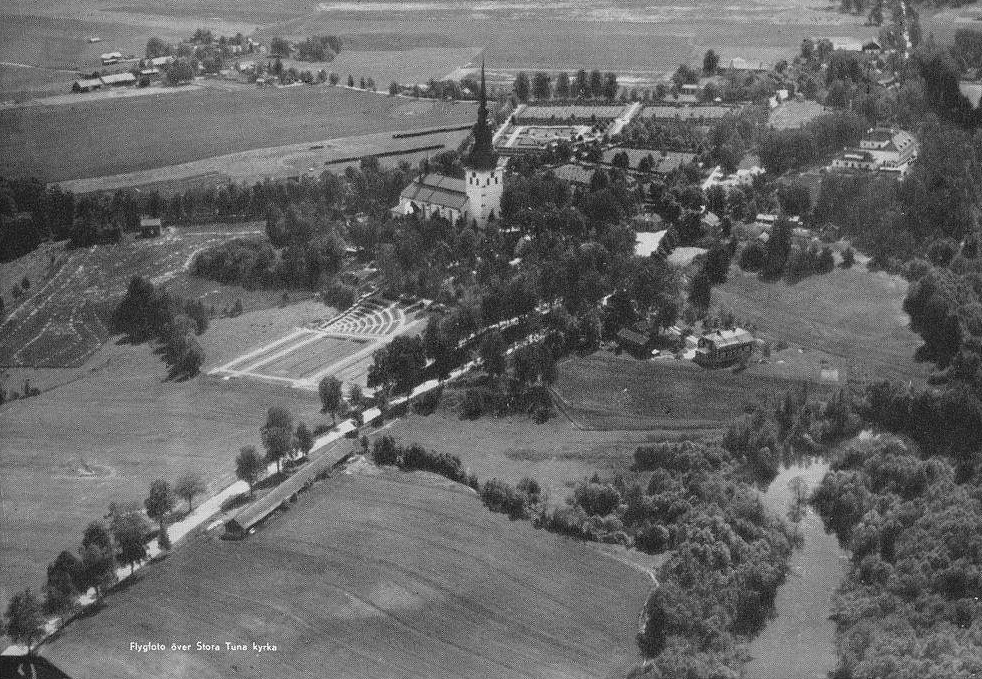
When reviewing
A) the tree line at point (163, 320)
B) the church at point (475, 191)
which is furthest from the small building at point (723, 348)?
the tree line at point (163, 320)

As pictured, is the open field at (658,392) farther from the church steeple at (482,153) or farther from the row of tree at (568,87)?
the row of tree at (568,87)

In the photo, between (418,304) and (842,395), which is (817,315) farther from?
(418,304)

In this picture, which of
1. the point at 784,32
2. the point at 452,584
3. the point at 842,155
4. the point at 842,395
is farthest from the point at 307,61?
the point at 452,584

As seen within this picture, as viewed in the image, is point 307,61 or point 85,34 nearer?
point 85,34

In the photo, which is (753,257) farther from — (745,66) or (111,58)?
(111,58)

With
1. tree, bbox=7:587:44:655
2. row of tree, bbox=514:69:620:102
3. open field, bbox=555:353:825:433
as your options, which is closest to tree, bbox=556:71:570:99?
row of tree, bbox=514:69:620:102

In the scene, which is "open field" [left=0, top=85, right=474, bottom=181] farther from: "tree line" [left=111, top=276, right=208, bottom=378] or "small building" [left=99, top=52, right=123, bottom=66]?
"tree line" [left=111, top=276, right=208, bottom=378]

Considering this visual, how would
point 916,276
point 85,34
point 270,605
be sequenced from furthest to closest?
point 85,34, point 916,276, point 270,605
